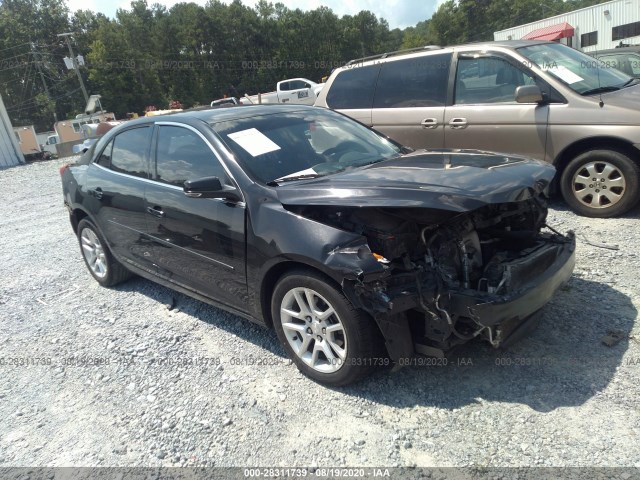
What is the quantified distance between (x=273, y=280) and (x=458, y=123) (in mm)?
3745

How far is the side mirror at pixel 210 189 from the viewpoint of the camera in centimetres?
312

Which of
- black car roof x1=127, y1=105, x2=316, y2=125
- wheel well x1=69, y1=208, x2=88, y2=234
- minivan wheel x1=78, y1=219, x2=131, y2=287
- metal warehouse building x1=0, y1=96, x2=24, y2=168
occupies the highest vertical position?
metal warehouse building x1=0, y1=96, x2=24, y2=168

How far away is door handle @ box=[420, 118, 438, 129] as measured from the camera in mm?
5990

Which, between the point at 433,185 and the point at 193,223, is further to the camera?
the point at 193,223

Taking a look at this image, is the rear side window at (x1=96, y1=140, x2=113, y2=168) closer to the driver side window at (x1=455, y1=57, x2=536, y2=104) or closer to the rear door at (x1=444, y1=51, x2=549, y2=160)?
the rear door at (x1=444, y1=51, x2=549, y2=160)

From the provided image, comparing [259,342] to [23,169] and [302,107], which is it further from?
[23,169]

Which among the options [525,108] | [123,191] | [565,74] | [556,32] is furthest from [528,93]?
[556,32]

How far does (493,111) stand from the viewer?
558 cm

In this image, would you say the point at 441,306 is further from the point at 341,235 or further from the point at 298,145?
the point at 298,145

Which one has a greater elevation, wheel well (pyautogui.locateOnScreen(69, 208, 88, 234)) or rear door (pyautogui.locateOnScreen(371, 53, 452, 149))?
rear door (pyautogui.locateOnScreen(371, 53, 452, 149))

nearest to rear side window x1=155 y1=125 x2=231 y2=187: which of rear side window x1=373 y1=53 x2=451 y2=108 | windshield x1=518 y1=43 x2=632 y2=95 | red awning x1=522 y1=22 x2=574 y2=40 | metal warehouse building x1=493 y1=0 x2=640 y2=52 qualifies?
rear side window x1=373 y1=53 x2=451 y2=108

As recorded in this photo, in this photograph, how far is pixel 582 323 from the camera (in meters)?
3.30

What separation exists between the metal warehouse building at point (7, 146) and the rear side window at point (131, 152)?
19.9 m

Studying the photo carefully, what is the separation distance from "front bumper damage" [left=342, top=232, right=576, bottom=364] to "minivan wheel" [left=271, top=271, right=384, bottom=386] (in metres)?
0.11
